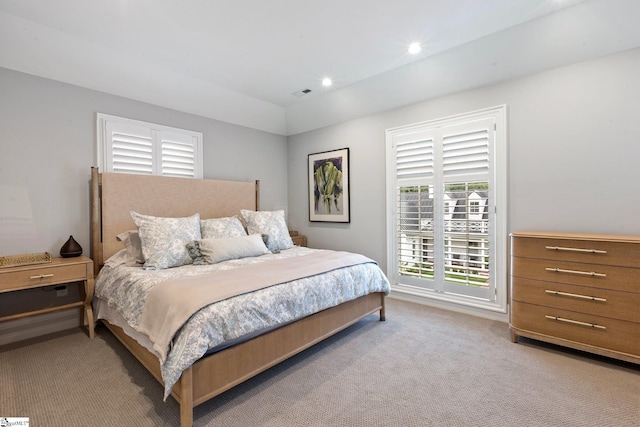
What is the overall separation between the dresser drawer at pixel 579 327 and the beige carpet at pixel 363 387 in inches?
6.5

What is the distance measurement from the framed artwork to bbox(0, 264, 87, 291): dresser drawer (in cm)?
288

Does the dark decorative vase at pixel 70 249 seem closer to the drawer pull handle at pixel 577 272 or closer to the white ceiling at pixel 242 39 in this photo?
the white ceiling at pixel 242 39

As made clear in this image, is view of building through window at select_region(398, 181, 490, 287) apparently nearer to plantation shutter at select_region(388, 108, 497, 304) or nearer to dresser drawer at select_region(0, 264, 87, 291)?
plantation shutter at select_region(388, 108, 497, 304)

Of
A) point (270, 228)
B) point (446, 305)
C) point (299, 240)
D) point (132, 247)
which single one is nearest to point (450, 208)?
point (446, 305)

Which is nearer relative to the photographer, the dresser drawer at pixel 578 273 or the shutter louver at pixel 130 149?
the dresser drawer at pixel 578 273

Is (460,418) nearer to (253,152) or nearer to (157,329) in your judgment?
(157,329)

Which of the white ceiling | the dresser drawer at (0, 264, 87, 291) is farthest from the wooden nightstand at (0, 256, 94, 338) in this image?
the white ceiling

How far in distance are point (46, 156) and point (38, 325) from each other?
5.18 feet

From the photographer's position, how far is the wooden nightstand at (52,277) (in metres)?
2.34

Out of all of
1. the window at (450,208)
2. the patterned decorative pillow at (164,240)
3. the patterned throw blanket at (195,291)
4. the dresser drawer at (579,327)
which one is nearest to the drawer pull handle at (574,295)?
the dresser drawer at (579,327)

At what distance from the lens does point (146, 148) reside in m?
3.44

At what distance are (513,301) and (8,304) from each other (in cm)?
439

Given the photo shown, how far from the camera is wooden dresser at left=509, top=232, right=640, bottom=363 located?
209 centimetres

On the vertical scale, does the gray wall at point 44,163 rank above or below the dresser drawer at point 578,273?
above
